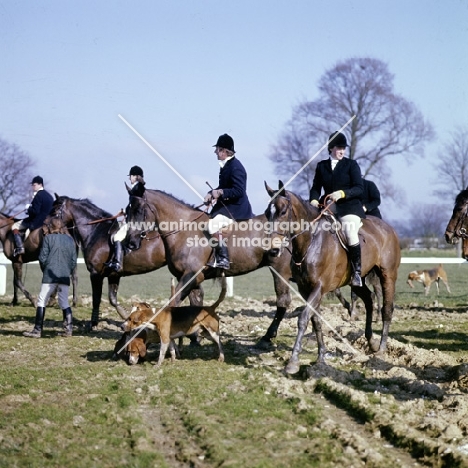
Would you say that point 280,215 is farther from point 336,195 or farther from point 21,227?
point 21,227

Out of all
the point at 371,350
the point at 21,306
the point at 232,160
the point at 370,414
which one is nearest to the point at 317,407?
the point at 370,414

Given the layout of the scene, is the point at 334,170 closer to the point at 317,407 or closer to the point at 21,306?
the point at 317,407

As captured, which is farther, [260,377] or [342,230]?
[342,230]

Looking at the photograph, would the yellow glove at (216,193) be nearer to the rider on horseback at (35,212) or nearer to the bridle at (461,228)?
the bridle at (461,228)

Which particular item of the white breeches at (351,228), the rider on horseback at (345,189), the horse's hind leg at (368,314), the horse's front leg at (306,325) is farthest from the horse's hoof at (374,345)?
the white breeches at (351,228)

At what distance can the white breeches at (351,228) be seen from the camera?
10953 millimetres

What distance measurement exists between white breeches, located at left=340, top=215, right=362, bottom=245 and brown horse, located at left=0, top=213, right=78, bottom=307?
9605 mm

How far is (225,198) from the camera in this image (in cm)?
1233

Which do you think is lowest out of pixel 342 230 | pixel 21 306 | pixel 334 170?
pixel 21 306

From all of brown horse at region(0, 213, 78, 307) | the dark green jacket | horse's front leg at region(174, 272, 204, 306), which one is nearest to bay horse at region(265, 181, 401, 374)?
horse's front leg at region(174, 272, 204, 306)

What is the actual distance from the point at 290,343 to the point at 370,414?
5227 millimetres

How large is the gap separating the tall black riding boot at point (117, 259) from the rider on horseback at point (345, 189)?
4.94 meters

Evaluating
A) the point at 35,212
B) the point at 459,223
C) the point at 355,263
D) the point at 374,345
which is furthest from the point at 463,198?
the point at 35,212

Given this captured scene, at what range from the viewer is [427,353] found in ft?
38.0
